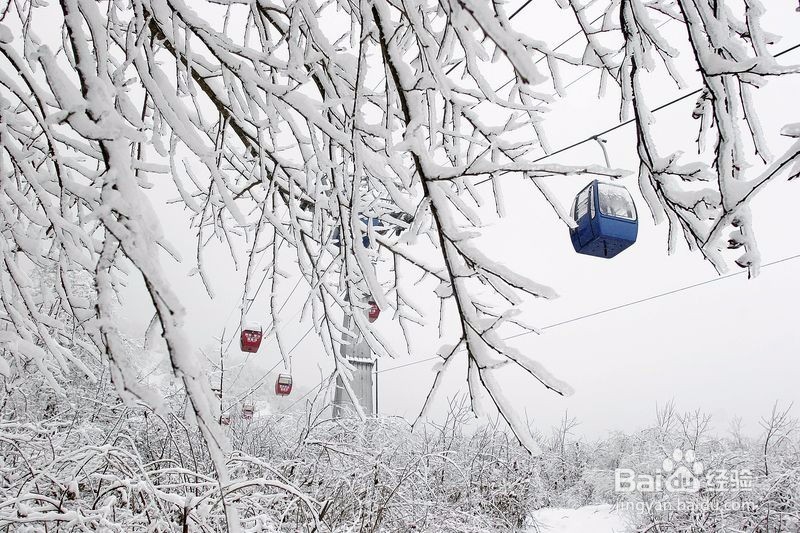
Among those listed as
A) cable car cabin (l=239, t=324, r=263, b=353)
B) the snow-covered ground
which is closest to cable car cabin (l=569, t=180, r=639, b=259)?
the snow-covered ground

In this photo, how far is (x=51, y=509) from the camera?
175 centimetres

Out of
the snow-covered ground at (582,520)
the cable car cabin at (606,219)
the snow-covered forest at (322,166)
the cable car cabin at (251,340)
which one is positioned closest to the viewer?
the snow-covered forest at (322,166)

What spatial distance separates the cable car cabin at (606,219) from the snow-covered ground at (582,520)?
3.39m

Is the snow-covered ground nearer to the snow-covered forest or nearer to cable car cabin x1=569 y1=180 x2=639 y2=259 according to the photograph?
cable car cabin x1=569 y1=180 x2=639 y2=259

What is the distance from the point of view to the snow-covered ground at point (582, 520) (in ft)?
21.3

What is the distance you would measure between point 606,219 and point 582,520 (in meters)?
4.35

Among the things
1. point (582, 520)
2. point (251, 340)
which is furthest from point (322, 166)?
point (251, 340)

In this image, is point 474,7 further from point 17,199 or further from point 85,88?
point 17,199

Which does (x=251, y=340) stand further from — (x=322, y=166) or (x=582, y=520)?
(x=322, y=166)

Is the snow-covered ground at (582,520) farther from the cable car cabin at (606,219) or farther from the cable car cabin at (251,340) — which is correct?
the cable car cabin at (251,340)

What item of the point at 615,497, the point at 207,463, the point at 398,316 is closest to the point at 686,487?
the point at 615,497

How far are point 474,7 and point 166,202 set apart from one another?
76.2 inches

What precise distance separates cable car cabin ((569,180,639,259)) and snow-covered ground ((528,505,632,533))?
11.1 feet

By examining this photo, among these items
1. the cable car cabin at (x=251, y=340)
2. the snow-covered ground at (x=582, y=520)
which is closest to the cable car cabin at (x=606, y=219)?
the snow-covered ground at (x=582, y=520)
